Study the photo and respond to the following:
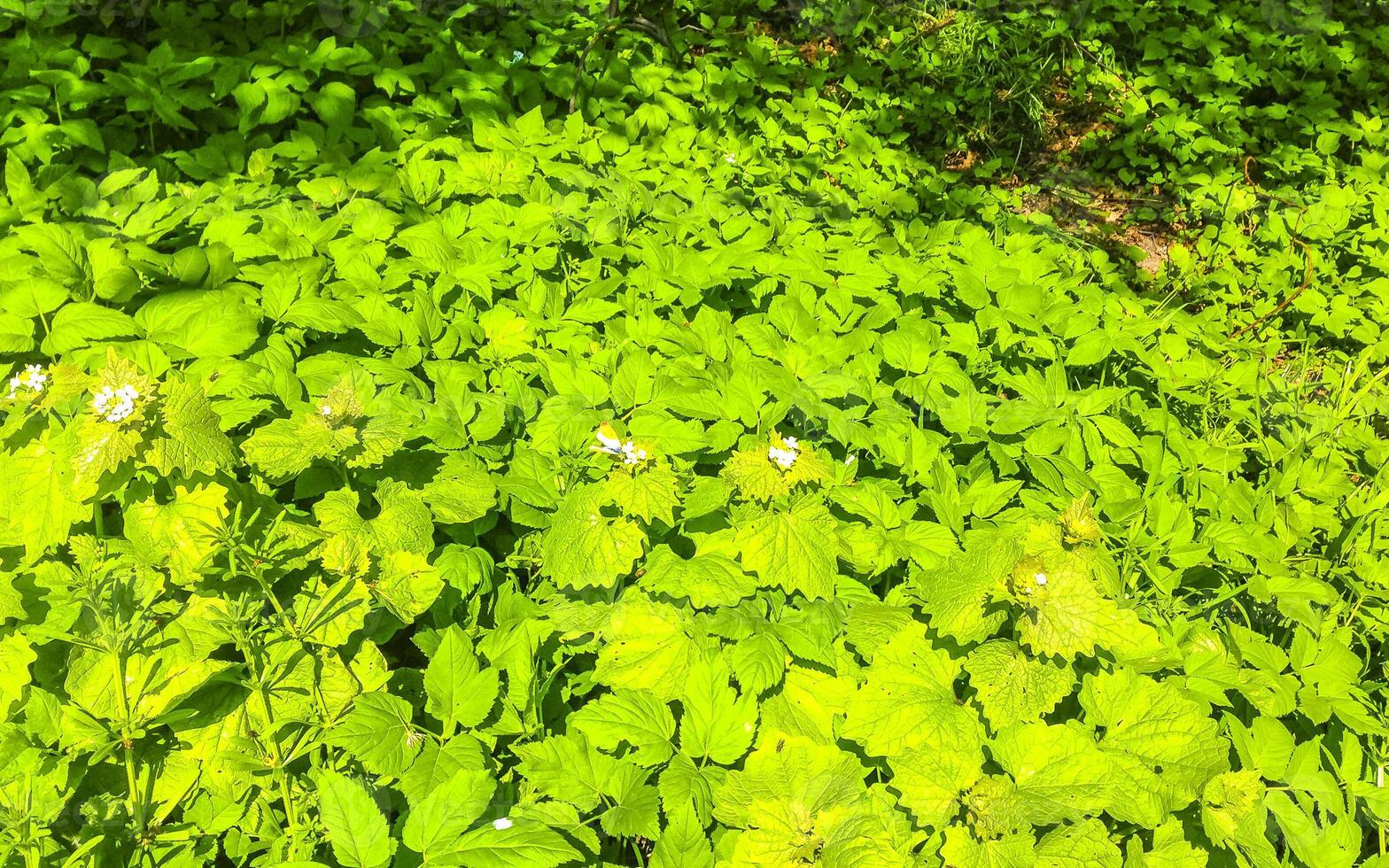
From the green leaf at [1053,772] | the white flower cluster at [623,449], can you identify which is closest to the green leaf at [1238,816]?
the green leaf at [1053,772]

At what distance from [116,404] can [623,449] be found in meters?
0.92

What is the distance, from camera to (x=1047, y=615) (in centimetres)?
137

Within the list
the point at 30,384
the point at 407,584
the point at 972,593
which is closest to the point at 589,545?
the point at 407,584

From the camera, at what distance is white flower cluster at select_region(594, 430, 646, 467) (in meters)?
1.64

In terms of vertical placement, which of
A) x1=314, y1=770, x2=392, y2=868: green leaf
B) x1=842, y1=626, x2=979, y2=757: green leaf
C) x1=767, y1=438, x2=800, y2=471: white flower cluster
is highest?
x1=767, y1=438, x2=800, y2=471: white flower cluster

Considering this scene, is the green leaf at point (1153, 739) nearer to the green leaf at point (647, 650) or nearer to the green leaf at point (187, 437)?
the green leaf at point (647, 650)

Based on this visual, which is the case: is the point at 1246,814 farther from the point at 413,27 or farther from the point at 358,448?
the point at 413,27

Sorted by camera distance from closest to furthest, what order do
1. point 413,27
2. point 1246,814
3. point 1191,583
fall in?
point 1246,814
point 1191,583
point 413,27

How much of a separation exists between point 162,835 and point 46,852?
0.15 meters

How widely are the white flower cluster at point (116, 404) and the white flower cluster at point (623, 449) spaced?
85 cm

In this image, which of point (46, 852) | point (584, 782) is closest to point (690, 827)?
point (584, 782)

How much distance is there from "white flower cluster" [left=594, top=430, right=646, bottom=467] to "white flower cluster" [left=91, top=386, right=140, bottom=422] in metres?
0.85

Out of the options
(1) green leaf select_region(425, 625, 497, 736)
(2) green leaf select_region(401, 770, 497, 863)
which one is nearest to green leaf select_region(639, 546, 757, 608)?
(1) green leaf select_region(425, 625, 497, 736)

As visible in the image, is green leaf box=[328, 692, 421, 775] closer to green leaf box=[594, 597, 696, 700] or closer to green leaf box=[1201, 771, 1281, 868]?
green leaf box=[594, 597, 696, 700]
